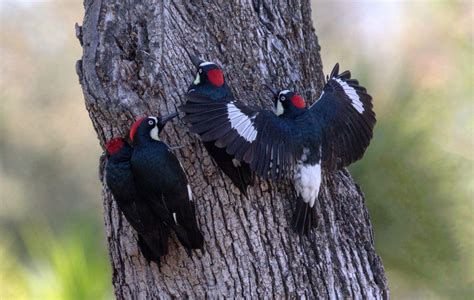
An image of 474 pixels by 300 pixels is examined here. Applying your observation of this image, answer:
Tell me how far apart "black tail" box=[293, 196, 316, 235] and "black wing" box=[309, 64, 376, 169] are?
0.19 metres

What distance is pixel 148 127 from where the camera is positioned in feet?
7.96

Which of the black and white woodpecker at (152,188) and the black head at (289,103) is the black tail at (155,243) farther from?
the black head at (289,103)

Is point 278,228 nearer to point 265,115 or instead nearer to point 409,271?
point 265,115

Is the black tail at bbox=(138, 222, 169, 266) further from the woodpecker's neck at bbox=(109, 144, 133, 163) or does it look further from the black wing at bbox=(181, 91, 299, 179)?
the black wing at bbox=(181, 91, 299, 179)

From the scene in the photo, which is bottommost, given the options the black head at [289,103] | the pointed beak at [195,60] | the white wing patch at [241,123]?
the white wing patch at [241,123]

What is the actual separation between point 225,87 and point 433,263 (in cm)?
253

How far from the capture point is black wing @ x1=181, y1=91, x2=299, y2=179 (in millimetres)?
2317

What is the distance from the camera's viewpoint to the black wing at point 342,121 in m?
2.60

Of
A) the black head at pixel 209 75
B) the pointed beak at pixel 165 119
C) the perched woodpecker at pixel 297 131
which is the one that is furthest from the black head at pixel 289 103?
the pointed beak at pixel 165 119

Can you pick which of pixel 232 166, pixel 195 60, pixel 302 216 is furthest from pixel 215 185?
pixel 195 60

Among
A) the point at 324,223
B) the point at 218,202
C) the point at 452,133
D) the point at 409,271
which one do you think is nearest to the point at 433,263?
the point at 409,271

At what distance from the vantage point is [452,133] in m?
4.63

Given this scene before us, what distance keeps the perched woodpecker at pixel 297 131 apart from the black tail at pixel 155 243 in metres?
0.41

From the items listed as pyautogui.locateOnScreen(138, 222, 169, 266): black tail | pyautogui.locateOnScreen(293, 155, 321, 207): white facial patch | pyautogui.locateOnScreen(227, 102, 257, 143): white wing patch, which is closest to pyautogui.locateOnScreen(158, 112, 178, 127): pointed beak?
pyautogui.locateOnScreen(227, 102, 257, 143): white wing patch
